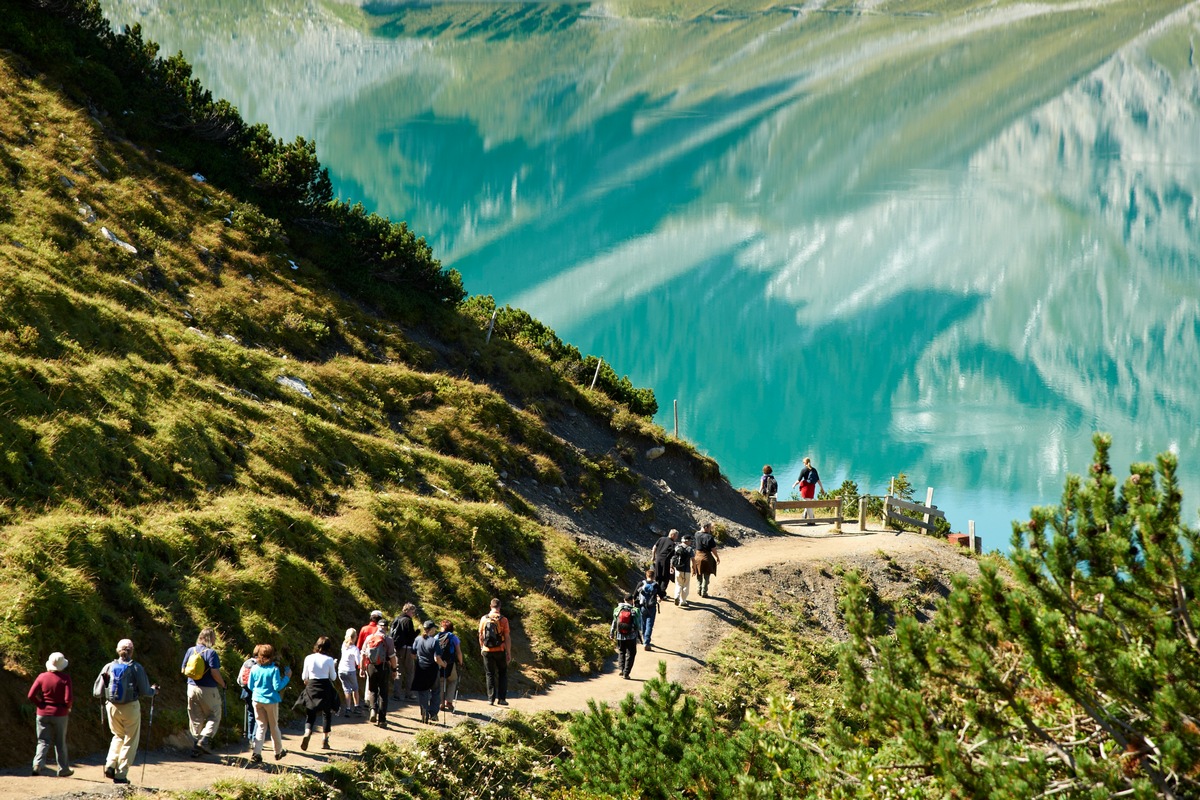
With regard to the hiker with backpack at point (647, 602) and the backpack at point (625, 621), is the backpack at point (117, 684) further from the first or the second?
the hiker with backpack at point (647, 602)

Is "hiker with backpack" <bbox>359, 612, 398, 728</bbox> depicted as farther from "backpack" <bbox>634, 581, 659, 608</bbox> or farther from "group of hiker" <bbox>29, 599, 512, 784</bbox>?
"backpack" <bbox>634, 581, 659, 608</bbox>

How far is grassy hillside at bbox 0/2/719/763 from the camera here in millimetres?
17344

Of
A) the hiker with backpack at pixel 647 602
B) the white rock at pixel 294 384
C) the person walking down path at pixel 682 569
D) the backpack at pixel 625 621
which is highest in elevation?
the white rock at pixel 294 384

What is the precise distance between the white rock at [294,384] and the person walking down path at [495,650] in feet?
37.2

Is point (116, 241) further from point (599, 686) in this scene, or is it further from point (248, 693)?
point (248, 693)

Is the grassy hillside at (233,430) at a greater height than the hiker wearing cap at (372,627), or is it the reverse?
the grassy hillside at (233,430)

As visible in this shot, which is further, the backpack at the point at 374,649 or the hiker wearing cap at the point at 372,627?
the hiker wearing cap at the point at 372,627

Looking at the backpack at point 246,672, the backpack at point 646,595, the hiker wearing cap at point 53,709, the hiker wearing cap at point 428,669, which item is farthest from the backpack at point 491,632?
the hiker wearing cap at point 53,709

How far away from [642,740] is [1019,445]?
172297 millimetres

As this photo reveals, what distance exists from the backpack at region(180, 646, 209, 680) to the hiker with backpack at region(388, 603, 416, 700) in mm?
4528

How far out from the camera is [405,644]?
1912 cm

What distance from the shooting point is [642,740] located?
52.7 ft

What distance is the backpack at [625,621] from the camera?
2280cm

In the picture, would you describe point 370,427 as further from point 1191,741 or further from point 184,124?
point 1191,741
